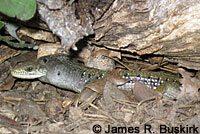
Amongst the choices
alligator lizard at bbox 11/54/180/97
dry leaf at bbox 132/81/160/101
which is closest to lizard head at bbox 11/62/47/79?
alligator lizard at bbox 11/54/180/97

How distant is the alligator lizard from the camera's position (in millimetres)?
4449

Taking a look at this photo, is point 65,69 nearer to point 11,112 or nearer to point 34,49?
point 34,49

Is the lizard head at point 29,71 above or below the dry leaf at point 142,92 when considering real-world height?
above

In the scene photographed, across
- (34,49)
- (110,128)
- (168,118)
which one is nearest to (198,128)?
(168,118)

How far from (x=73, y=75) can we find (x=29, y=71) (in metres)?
0.69

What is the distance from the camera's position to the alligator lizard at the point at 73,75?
175 inches

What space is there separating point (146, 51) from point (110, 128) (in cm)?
121

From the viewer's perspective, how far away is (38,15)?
3.89 meters

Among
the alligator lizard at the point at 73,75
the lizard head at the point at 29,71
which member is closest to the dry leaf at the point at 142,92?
the alligator lizard at the point at 73,75

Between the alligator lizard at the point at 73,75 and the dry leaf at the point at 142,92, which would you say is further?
the alligator lizard at the point at 73,75

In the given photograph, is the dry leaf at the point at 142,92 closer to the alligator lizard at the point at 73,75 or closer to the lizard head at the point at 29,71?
the alligator lizard at the point at 73,75

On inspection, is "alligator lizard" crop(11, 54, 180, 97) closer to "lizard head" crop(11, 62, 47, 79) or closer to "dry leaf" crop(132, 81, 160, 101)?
"lizard head" crop(11, 62, 47, 79)

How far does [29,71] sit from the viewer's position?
462 cm

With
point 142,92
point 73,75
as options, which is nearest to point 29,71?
point 73,75
